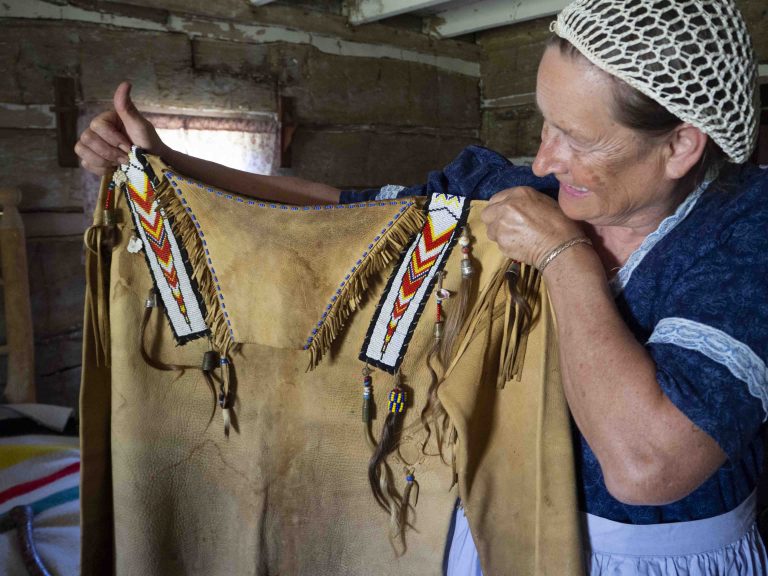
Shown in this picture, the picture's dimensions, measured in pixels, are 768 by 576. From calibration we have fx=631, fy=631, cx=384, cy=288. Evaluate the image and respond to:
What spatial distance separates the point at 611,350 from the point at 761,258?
8.4 inches

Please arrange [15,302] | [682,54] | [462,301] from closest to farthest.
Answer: [682,54] < [462,301] < [15,302]

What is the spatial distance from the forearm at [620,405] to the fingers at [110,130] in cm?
72

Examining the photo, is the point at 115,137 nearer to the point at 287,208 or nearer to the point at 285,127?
the point at 287,208

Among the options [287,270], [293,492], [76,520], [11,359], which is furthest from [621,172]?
[11,359]

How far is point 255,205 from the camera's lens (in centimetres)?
99

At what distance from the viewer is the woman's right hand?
3.28 ft

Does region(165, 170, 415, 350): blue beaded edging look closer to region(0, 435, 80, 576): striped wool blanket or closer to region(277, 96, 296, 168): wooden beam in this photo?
region(0, 435, 80, 576): striped wool blanket

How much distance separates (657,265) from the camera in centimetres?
81

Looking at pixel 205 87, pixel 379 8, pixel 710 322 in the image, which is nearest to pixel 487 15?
pixel 379 8

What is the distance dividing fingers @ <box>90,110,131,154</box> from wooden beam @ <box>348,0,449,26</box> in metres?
1.63

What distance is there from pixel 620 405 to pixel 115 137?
0.85 metres

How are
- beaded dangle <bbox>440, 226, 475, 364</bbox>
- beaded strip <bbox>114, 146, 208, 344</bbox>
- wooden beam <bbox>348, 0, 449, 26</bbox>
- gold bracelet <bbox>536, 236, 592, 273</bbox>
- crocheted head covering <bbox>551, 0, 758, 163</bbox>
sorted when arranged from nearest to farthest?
crocheted head covering <bbox>551, 0, 758, 163</bbox> < gold bracelet <bbox>536, 236, 592, 273</bbox> < beaded dangle <bbox>440, 226, 475, 364</bbox> < beaded strip <bbox>114, 146, 208, 344</bbox> < wooden beam <bbox>348, 0, 449, 26</bbox>

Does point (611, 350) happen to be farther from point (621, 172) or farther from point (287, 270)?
point (287, 270)

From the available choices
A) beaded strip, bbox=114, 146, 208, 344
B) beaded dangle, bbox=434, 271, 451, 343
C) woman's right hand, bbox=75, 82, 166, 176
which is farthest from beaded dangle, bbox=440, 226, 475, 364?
woman's right hand, bbox=75, 82, 166, 176
